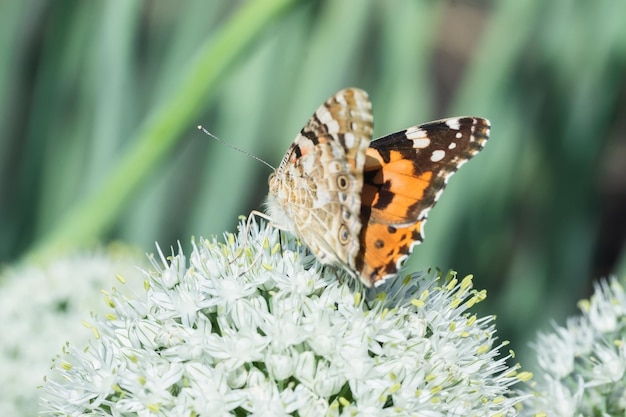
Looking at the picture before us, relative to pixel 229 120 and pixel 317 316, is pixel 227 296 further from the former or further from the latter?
pixel 229 120

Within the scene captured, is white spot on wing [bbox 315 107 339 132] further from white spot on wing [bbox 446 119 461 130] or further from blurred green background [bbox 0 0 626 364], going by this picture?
blurred green background [bbox 0 0 626 364]

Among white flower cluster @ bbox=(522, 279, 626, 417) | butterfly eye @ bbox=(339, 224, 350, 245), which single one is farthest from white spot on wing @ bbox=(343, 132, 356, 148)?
white flower cluster @ bbox=(522, 279, 626, 417)

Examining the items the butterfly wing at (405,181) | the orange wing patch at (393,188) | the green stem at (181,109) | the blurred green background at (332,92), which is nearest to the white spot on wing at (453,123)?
the butterfly wing at (405,181)

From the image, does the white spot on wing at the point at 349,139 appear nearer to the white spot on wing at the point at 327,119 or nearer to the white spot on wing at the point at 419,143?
the white spot on wing at the point at 327,119

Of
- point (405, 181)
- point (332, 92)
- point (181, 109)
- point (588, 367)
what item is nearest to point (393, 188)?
point (405, 181)

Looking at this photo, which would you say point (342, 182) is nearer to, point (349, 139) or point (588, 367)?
point (349, 139)

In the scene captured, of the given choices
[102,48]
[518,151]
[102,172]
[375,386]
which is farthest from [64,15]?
[375,386]

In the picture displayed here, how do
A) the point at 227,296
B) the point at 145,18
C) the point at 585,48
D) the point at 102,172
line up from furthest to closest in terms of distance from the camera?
the point at 145,18
the point at 585,48
the point at 102,172
the point at 227,296
